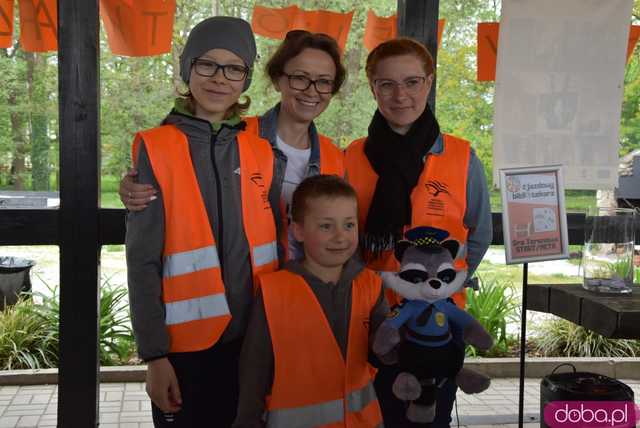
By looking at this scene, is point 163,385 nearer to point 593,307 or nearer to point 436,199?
point 436,199

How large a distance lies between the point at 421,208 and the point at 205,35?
34.0 inches

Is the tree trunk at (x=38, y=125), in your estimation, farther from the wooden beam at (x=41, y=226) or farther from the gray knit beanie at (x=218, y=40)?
the gray knit beanie at (x=218, y=40)

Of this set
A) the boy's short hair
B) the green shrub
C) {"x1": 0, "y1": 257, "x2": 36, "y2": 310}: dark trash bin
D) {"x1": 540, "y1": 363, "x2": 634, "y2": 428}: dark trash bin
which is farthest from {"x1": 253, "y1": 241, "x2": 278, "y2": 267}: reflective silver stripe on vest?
{"x1": 0, "y1": 257, "x2": 36, "y2": 310}: dark trash bin

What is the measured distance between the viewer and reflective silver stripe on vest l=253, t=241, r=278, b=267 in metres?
1.90

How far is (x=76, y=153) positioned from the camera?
2975mm

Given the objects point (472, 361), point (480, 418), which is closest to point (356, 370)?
point (480, 418)

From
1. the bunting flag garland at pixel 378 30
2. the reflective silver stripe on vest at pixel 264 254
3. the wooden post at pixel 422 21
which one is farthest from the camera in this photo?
the bunting flag garland at pixel 378 30

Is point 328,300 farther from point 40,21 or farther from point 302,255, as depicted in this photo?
point 40,21

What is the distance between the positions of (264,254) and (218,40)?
2.02 feet

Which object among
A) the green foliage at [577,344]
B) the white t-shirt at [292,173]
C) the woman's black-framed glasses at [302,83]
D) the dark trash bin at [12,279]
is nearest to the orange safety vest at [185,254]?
the white t-shirt at [292,173]

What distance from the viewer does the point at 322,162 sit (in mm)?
2119

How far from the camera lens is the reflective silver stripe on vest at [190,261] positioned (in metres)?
1.81

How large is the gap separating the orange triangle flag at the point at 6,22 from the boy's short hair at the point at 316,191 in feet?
7.60

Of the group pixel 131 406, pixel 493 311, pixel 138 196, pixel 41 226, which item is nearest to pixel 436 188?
pixel 138 196
